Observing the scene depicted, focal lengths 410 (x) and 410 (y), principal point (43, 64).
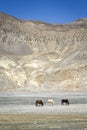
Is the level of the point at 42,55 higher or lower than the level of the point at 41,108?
higher

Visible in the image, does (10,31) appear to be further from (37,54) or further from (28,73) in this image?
(28,73)

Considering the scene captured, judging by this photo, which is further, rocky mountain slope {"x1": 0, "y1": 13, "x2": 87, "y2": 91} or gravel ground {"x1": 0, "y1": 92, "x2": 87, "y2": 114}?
rocky mountain slope {"x1": 0, "y1": 13, "x2": 87, "y2": 91}

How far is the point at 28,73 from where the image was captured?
133m

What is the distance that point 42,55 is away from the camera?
146250 millimetres

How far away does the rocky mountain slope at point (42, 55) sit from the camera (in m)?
119

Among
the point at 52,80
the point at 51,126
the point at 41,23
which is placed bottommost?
the point at 52,80

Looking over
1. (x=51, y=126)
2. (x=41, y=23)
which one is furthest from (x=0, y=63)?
(x=51, y=126)

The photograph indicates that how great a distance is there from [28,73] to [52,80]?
14.3 m

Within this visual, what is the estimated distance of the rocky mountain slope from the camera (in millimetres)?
118688

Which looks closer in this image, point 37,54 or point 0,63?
point 0,63

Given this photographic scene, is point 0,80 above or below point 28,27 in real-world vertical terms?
below

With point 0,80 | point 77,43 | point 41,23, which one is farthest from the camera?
point 41,23

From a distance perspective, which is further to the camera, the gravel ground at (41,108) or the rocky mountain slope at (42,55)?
the rocky mountain slope at (42,55)

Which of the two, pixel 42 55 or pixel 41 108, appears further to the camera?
pixel 42 55
